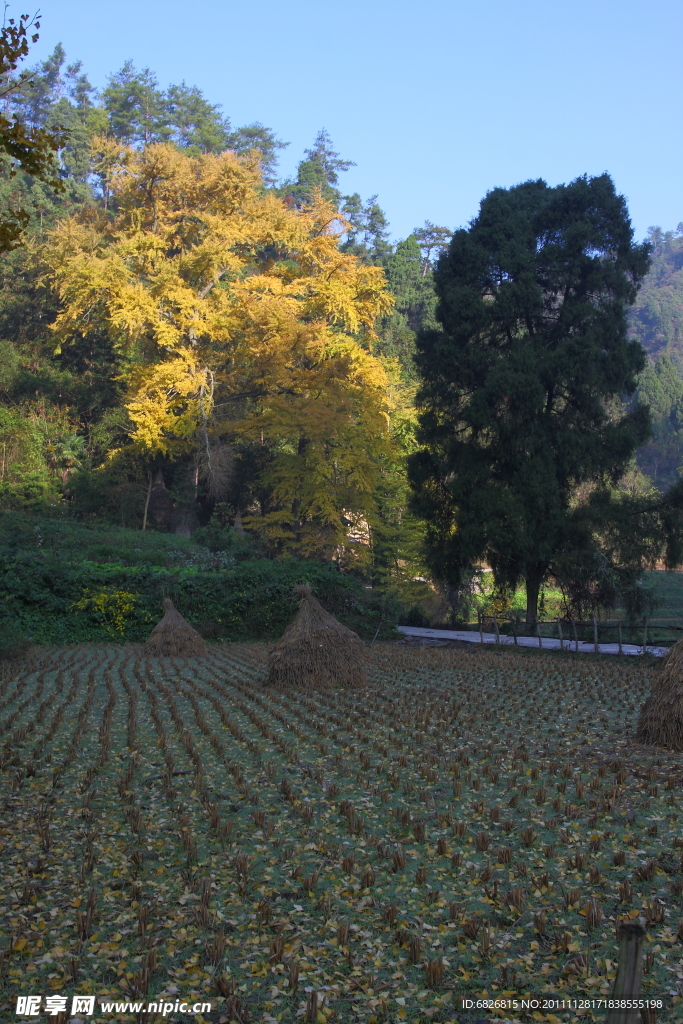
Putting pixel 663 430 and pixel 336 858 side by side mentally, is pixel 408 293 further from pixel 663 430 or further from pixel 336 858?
pixel 336 858

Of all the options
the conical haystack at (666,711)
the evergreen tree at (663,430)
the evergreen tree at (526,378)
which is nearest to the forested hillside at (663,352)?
the evergreen tree at (663,430)

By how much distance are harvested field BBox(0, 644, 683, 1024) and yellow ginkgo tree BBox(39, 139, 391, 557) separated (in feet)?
64.2

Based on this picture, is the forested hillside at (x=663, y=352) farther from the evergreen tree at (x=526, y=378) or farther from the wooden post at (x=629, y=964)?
the wooden post at (x=629, y=964)

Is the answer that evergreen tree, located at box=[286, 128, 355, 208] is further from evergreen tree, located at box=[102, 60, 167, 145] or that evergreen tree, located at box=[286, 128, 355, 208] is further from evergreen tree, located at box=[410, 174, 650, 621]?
evergreen tree, located at box=[410, 174, 650, 621]

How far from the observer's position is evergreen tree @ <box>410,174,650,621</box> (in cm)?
1944

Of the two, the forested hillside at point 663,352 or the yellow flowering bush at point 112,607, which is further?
the forested hillside at point 663,352

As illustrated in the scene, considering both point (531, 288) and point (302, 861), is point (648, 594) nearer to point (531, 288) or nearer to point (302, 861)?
point (531, 288)

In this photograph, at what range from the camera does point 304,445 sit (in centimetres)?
3009

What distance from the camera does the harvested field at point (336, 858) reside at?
12.1ft

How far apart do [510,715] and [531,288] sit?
13.9 m

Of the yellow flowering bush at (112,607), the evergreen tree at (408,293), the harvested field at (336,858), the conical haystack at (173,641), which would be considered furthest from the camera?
the evergreen tree at (408,293)

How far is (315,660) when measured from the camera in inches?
459

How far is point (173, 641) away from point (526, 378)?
33.4 ft

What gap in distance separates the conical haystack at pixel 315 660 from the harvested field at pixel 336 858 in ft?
6.66
